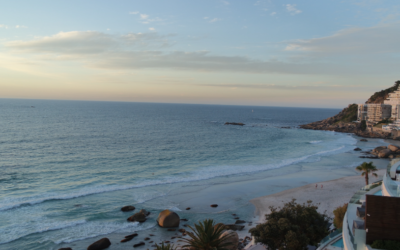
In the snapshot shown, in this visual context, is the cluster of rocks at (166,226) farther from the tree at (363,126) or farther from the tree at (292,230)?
the tree at (363,126)

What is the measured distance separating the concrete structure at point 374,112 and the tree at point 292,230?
369 feet

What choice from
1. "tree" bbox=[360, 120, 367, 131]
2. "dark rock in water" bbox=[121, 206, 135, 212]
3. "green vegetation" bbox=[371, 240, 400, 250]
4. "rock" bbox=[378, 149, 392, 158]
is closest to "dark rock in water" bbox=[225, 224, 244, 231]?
"dark rock in water" bbox=[121, 206, 135, 212]

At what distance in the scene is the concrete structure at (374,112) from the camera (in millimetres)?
110475

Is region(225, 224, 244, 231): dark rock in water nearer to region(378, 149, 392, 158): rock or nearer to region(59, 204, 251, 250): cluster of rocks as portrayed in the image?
region(59, 204, 251, 250): cluster of rocks

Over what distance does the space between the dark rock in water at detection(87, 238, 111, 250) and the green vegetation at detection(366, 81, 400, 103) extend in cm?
14497

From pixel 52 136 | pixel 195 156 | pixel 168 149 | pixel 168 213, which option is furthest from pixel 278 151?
pixel 52 136

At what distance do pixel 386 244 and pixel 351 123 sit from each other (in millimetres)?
116497

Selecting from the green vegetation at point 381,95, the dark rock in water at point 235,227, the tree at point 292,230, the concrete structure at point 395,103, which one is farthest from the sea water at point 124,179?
the green vegetation at point 381,95

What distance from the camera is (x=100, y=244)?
2155 cm

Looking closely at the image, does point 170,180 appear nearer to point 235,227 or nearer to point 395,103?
point 235,227

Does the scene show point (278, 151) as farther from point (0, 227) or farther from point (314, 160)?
point (0, 227)

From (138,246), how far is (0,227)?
42.9 ft

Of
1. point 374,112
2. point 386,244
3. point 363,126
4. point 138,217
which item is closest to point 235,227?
point 138,217

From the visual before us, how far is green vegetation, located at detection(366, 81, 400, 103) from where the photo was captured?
430 feet
